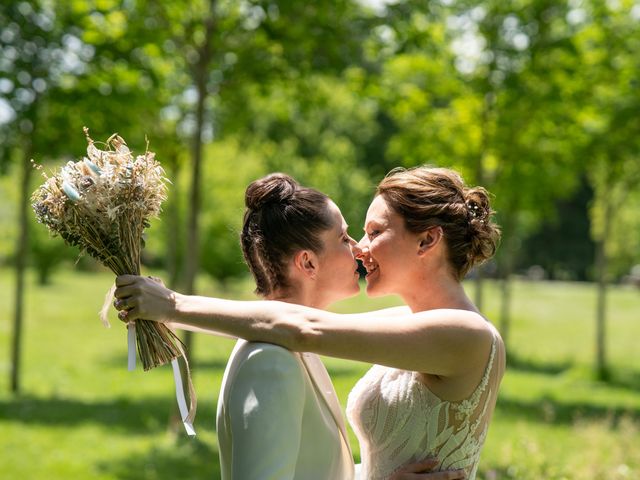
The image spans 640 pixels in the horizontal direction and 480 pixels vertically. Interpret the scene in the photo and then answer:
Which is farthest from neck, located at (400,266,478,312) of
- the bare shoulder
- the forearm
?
the forearm

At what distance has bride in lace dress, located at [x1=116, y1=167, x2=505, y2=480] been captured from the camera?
277cm

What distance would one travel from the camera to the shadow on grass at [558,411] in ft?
40.4

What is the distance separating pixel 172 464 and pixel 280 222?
7354 mm

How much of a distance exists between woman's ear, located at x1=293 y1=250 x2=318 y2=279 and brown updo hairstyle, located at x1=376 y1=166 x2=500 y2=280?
13.5 inches

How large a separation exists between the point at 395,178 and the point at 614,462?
657 cm

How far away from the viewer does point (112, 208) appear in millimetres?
2895

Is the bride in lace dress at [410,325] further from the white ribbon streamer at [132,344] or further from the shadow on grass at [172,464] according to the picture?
the shadow on grass at [172,464]

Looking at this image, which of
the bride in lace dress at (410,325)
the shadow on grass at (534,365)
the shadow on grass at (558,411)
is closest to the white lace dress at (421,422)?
the bride in lace dress at (410,325)

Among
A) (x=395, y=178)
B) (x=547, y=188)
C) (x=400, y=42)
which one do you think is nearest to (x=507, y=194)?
(x=547, y=188)

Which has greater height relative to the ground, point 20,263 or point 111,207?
point 111,207

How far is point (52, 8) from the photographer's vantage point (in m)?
13.1

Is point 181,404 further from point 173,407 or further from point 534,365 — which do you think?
point 534,365

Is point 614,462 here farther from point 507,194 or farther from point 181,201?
point 181,201

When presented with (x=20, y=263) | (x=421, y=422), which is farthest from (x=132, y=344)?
(x=20, y=263)
